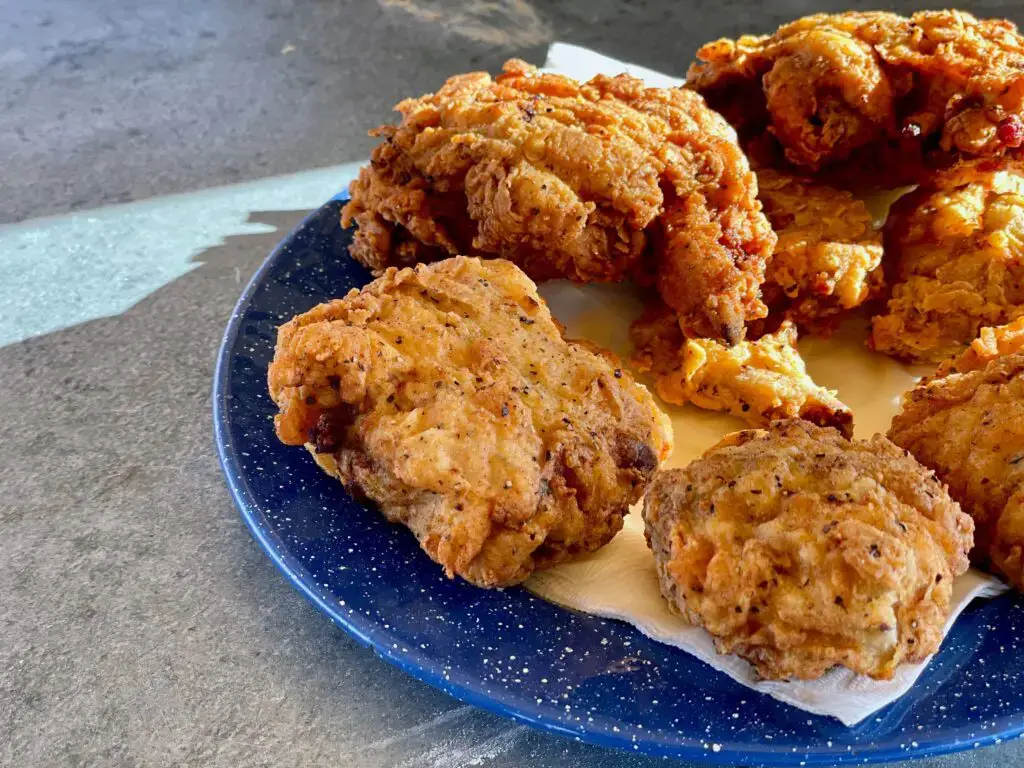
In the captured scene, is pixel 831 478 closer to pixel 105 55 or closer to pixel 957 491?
pixel 957 491

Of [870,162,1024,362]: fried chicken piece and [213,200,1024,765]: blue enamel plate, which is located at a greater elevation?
[870,162,1024,362]: fried chicken piece

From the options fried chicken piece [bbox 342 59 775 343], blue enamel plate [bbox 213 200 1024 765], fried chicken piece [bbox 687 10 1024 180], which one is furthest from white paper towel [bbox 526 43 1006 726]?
fried chicken piece [bbox 687 10 1024 180]

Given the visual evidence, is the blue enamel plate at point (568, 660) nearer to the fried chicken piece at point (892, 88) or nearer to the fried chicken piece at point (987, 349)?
the fried chicken piece at point (987, 349)

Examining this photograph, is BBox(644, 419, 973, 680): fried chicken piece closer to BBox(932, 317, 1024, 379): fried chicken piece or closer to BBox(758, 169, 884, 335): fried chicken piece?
BBox(932, 317, 1024, 379): fried chicken piece

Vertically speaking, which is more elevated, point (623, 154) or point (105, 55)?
point (623, 154)

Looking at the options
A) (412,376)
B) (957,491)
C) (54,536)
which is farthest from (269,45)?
(957,491)

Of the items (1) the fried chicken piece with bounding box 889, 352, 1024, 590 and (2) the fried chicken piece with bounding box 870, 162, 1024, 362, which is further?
(2) the fried chicken piece with bounding box 870, 162, 1024, 362
